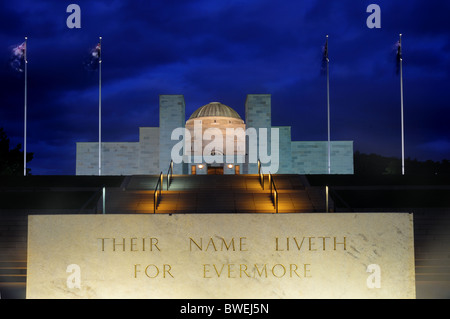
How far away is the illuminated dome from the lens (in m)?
36.7

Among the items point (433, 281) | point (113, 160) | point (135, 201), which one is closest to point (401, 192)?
point (433, 281)

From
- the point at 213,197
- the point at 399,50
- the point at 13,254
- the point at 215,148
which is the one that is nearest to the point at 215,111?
the point at 215,148

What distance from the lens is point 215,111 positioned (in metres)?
36.8

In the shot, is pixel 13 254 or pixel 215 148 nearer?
pixel 13 254

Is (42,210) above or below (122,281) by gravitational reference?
above

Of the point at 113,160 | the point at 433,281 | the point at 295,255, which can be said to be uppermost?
the point at 113,160

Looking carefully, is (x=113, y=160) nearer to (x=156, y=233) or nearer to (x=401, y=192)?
(x=401, y=192)

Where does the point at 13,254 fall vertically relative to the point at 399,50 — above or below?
below

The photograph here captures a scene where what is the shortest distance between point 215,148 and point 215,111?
149 inches

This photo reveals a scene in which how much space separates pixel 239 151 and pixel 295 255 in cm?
2796

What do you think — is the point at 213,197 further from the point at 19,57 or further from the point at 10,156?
the point at 10,156

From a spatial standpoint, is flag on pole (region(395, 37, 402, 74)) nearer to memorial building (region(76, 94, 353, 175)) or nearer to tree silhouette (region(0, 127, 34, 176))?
memorial building (region(76, 94, 353, 175))

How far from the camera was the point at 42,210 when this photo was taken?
41.2 ft
